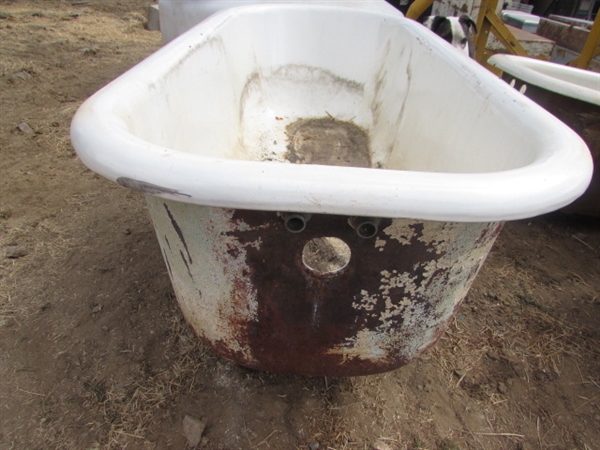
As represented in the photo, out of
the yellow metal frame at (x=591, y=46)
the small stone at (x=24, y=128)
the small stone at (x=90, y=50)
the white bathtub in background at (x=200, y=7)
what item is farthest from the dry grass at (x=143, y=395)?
the small stone at (x=90, y=50)

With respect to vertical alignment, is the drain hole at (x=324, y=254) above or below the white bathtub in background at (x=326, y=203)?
below

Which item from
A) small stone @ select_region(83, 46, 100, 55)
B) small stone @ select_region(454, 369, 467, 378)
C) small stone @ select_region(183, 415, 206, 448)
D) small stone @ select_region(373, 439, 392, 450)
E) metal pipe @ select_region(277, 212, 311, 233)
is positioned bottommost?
small stone @ select_region(83, 46, 100, 55)

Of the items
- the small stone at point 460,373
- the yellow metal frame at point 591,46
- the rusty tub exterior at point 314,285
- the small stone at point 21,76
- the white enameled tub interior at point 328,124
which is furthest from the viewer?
the small stone at point 21,76

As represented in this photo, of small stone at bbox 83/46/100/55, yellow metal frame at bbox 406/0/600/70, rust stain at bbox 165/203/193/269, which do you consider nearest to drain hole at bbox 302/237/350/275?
rust stain at bbox 165/203/193/269

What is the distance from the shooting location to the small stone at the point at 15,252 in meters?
1.42

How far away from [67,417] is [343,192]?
94 cm

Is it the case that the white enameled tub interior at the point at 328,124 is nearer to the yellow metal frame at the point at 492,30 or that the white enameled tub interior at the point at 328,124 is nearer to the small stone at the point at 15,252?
the yellow metal frame at the point at 492,30

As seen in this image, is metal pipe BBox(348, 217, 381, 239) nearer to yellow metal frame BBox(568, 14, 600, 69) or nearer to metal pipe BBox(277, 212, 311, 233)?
metal pipe BBox(277, 212, 311, 233)

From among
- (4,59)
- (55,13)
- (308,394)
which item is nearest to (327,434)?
(308,394)

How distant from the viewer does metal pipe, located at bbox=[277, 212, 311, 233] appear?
23.8 inches

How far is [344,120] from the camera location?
2189mm

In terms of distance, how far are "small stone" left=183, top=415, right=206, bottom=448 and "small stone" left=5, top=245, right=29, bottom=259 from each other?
3.02 ft

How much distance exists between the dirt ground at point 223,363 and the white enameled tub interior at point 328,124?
1.75 feet

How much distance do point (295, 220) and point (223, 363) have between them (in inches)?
26.6
